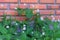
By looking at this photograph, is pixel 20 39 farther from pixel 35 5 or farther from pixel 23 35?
pixel 35 5

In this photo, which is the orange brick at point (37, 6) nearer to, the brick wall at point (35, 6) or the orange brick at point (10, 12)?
the brick wall at point (35, 6)

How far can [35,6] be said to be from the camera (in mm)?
2746

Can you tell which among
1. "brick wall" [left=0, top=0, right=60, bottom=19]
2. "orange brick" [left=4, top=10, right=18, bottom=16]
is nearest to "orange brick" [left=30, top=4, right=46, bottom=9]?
"brick wall" [left=0, top=0, right=60, bottom=19]

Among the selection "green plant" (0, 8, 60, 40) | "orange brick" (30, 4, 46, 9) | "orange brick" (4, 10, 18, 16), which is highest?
"orange brick" (30, 4, 46, 9)

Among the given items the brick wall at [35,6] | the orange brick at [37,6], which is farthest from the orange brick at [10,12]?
the orange brick at [37,6]

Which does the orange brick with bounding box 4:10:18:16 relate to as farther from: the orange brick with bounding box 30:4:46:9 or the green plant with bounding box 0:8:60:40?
the orange brick with bounding box 30:4:46:9

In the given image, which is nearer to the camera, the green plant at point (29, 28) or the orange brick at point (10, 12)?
the green plant at point (29, 28)

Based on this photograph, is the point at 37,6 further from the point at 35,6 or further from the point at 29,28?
the point at 29,28

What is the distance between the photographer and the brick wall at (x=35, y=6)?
8.90 feet

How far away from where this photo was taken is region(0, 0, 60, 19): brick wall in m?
2.71

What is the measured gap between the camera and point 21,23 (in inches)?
104

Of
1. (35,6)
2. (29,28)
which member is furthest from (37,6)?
(29,28)

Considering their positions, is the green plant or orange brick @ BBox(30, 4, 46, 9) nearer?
the green plant

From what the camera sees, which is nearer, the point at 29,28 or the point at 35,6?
the point at 29,28
